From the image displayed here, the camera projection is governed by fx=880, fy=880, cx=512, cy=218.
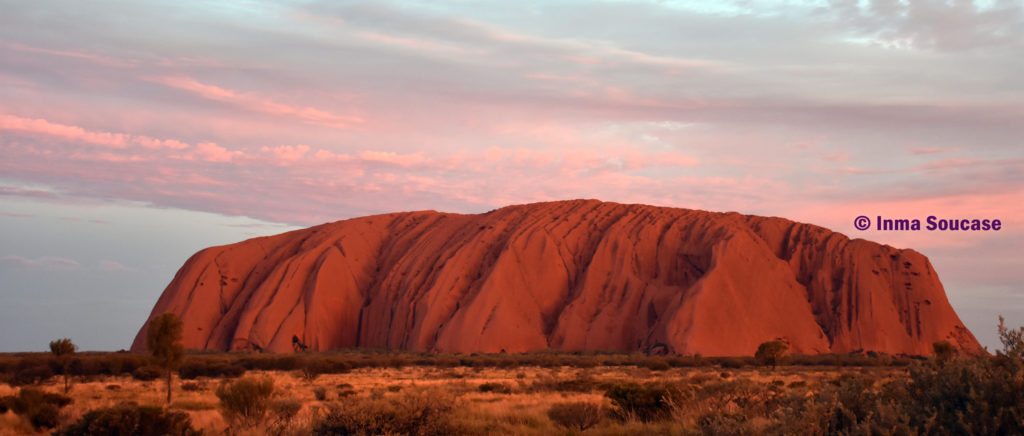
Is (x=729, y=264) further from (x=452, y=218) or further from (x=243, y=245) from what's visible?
(x=243, y=245)

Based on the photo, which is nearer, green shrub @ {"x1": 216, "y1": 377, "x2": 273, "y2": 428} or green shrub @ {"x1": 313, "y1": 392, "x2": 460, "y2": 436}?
green shrub @ {"x1": 313, "y1": 392, "x2": 460, "y2": 436}

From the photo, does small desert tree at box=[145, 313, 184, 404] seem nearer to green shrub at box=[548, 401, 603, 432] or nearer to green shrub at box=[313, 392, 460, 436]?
green shrub at box=[548, 401, 603, 432]

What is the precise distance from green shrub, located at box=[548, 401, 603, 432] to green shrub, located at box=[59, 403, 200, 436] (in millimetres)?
7219

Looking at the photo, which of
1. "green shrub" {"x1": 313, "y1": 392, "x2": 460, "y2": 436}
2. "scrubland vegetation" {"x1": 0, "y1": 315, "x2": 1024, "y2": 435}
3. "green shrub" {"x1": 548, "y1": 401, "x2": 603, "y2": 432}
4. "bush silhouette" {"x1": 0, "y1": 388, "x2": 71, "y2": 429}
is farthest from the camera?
"bush silhouette" {"x1": 0, "y1": 388, "x2": 71, "y2": 429}

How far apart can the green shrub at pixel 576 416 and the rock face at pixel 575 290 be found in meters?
50.4

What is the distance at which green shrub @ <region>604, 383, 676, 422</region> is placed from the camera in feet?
60.2

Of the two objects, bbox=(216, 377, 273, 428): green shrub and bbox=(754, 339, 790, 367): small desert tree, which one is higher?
bbox=(216, 377, 273, 428): green shrub

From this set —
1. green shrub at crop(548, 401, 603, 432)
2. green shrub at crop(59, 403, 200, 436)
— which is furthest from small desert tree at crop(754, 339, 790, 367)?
green shrub at crop(59, 403, 200, 436)

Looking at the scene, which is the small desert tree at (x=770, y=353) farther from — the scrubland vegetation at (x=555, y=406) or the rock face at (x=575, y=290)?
the scrubland vegetation at (x=555, y=406)

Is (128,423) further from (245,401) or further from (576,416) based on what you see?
(576,416)

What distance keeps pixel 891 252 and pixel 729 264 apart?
62.7 ft

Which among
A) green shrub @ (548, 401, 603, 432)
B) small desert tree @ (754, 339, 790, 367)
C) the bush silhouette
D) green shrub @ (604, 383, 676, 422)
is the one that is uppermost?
green shrub @ (604, 383, 676, 422)

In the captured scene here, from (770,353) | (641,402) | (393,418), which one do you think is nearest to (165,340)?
(393,418)

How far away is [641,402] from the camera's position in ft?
61.7
